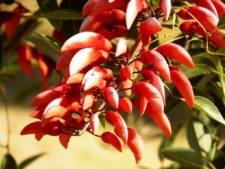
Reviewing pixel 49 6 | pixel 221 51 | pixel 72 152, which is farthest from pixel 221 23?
pixel 72 152

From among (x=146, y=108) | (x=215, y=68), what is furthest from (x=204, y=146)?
(x=146, y=108)

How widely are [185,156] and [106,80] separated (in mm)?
545

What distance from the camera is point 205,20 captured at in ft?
2.65

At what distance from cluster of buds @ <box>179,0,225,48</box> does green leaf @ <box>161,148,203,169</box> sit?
0.44 m

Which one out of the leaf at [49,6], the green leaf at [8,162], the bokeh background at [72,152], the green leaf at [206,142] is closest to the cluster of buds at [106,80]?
the leaf at [49,6]

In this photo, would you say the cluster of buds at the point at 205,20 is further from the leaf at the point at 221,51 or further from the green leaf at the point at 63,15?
the green leaf at the point at 63,15

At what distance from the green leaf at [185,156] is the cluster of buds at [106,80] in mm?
459

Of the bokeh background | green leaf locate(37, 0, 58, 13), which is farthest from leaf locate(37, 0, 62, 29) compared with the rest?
the bokeh background

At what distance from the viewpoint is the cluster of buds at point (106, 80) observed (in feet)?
2.44

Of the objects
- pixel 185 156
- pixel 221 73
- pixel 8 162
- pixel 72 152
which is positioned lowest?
pixel 72 152

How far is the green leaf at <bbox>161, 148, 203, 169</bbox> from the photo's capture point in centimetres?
124

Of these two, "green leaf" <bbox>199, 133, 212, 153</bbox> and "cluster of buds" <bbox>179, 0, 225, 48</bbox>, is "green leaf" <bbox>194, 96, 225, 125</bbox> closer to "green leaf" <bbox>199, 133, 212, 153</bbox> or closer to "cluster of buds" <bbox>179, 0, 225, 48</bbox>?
"cluster of buds" <bbox>179, 0, 225, 48</bbox>

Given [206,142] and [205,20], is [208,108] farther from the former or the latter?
[206,142]

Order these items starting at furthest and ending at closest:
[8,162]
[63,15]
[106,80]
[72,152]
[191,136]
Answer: [72,152] → [191,136] → [8,162] → [63,15] → [106,80]
